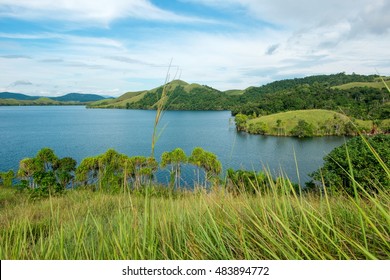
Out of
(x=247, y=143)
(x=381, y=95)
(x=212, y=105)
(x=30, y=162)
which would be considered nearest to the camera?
(x=30, y=162)

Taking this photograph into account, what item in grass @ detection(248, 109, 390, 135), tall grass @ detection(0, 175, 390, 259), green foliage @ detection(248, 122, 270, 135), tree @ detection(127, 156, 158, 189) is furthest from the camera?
green foliage @ detection(248, 122, 270, 135)

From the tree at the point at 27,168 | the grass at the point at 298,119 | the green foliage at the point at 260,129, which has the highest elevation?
the grass at the point at 298,119

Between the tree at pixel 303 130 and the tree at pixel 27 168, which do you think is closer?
the tree at pixel 27 168

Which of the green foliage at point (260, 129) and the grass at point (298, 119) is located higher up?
the grass at point (298, 119)

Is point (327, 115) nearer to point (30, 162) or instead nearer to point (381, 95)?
point (381, 95)

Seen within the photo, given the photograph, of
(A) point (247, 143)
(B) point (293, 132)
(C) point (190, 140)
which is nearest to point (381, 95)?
(B) point (293, 132)

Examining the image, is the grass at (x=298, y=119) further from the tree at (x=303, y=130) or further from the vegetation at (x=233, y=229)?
the vegetation at (x=233, y=229)

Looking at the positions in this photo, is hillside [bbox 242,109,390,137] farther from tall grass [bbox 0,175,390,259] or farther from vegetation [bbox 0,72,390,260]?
tall grass [bbox 0,175,390,259]

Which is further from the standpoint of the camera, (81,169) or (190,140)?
(190,140)

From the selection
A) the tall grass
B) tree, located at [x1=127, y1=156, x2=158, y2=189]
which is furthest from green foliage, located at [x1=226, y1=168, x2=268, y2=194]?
tree, located at [x1=127, y1=156, x2=158, y2=189]

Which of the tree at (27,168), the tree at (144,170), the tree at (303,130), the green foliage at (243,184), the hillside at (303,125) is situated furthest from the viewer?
the hillside at (303,125)

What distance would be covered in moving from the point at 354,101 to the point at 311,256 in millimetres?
135356

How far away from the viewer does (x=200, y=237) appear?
184cm

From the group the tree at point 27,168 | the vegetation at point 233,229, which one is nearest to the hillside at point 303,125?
the tree at point 27,168
